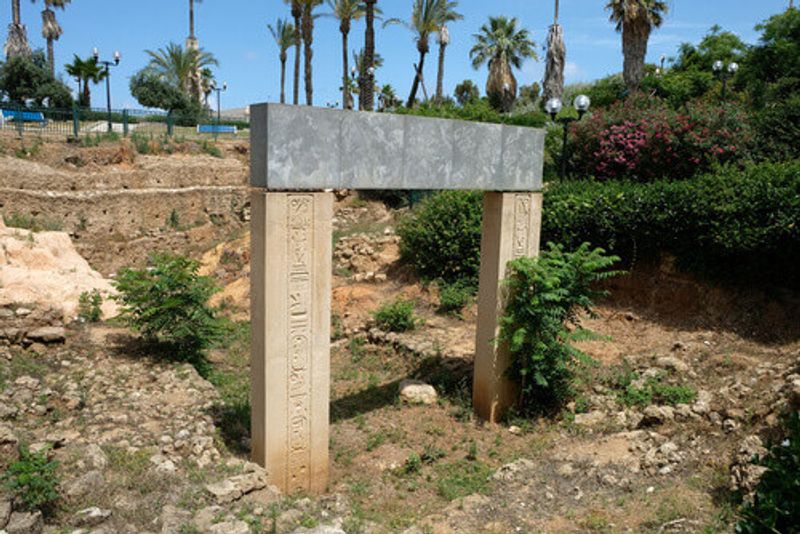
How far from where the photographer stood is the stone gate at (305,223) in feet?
15.3

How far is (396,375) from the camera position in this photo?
836 cm

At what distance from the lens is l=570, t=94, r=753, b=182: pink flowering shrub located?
11.9 m

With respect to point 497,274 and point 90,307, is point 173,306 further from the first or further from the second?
point 497,274

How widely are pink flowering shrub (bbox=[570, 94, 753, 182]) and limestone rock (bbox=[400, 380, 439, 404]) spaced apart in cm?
759

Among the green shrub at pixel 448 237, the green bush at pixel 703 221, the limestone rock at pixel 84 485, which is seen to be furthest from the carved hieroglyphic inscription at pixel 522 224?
the limestone rock at pixel 84 485

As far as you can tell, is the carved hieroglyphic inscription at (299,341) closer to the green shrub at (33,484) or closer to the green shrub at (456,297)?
the green shrub at (33,484)

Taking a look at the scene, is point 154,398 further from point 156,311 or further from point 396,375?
point 396,375

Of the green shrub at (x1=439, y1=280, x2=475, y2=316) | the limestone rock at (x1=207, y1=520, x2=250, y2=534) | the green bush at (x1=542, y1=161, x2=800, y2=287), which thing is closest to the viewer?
the limestone rock at (x1=207, y1=520, x2=250, y2=534)

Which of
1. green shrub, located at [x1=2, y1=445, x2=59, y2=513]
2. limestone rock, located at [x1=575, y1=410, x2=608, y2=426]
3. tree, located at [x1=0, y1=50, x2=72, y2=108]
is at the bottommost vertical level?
limestone rock, located at [x1=575, y1=410, x2=608, y2=426]

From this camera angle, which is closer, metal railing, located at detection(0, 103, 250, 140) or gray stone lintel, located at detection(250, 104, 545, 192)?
gray stone lintel, located at detection(250, 104, 545, 192)

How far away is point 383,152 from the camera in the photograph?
5242 millimetres

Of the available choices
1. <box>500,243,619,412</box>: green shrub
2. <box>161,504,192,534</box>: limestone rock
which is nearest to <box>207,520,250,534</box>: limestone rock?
<box>161,504,192,534</box>: limestone rock

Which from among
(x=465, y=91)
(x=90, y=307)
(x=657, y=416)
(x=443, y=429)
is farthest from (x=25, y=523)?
(x=465, y=91)

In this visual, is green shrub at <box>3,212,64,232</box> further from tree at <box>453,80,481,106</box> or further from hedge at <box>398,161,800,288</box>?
tree at <box>453,80,481,106</box>
